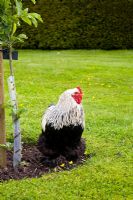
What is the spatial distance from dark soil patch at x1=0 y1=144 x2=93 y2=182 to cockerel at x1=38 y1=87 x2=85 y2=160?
0.07 metres

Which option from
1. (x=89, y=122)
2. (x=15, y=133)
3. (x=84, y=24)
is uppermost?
(x=84, y=24)

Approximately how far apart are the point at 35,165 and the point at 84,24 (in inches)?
574

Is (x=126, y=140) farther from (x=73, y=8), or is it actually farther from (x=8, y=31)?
(x=73, y=8)

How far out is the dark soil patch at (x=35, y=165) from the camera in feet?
17.1

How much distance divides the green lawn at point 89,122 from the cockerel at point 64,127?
0.26 meters

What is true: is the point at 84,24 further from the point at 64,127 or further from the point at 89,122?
the point at 64,127

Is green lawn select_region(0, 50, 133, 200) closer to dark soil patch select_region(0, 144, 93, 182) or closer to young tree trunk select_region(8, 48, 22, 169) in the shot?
dark soil patch select_region(0, 144, 93, 182)

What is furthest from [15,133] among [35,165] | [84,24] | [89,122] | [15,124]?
[84,24]

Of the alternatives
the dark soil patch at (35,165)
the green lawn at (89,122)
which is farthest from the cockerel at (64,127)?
the green lawn at (89,122)

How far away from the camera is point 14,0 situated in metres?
4.97

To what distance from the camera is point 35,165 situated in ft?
18.1

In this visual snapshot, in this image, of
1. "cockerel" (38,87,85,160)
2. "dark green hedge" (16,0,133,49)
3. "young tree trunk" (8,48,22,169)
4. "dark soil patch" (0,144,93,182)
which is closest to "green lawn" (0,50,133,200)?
"dark soil patch" (0,144,93,182)

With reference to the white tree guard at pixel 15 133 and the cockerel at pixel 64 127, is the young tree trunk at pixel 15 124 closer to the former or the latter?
the white tree guard at pixel 15 133

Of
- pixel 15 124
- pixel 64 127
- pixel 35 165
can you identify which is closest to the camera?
pixel 15 124
